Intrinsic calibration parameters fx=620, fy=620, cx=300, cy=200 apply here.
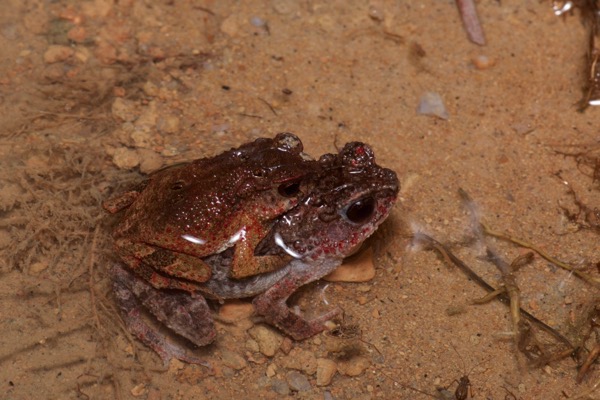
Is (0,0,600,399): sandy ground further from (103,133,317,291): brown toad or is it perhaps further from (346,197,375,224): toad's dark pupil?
(103,133,317,291): brown toad

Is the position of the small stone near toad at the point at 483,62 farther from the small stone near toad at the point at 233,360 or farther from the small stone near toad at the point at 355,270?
the small stone near toad at the point at 233,360

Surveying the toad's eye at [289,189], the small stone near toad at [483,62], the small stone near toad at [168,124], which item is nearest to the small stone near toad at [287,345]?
the toad's eye at [289,189]

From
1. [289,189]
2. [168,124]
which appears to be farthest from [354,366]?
[168,124]

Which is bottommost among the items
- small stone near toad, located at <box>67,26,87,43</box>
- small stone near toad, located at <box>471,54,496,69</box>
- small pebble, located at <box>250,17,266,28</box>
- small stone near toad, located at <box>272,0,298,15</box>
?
small stone near toad, located at <box>67,26,87,43</box>

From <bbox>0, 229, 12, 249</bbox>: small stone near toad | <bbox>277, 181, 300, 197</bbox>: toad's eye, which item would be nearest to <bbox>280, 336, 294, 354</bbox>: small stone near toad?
<bbox>277, 181, 300, 197</bbox>: toad's eye

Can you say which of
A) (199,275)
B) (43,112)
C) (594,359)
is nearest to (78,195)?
(43,112)

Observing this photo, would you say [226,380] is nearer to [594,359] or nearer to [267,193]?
[267,193]
